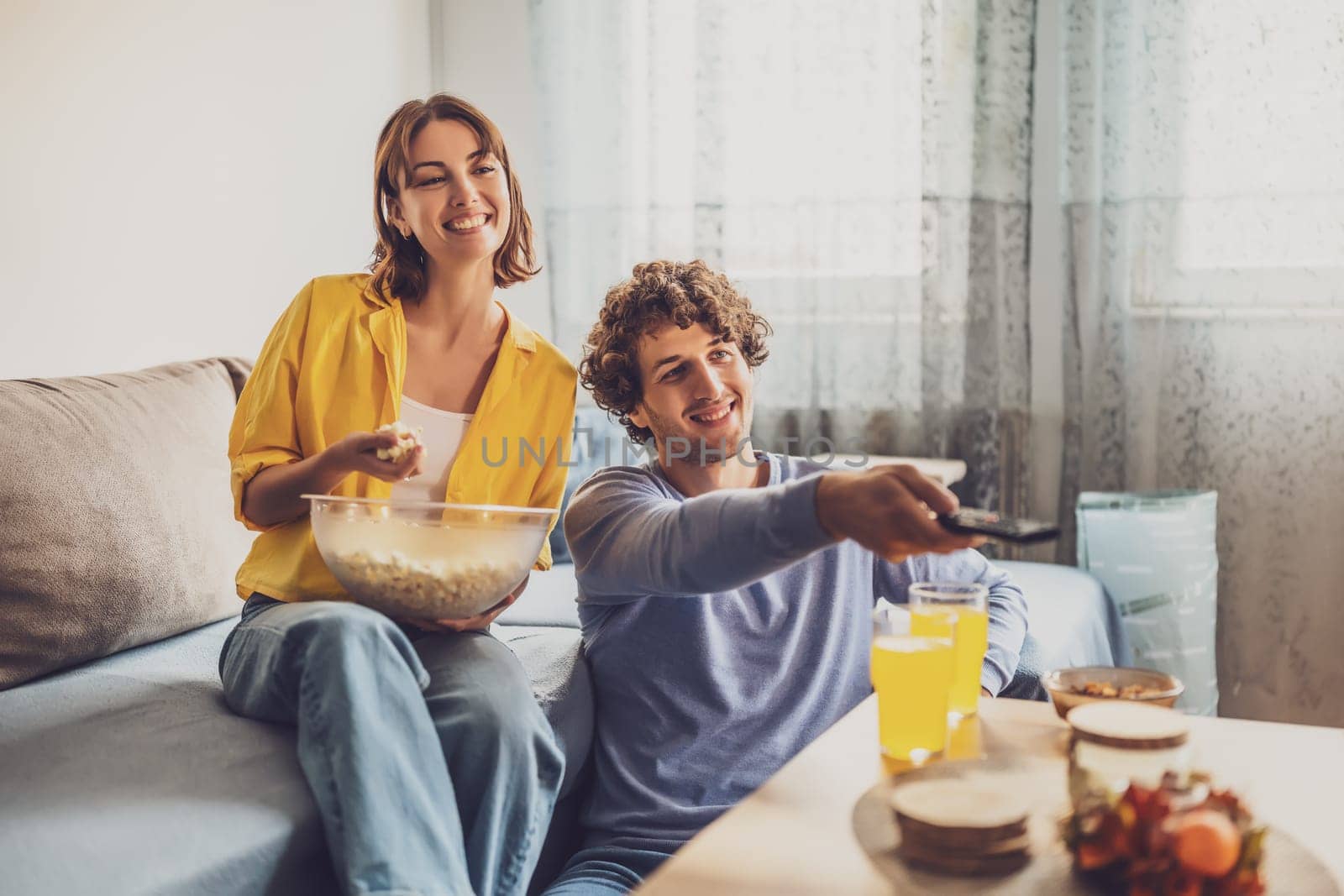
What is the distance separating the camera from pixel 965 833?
3.06 feet

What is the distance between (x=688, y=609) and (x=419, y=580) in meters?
0.33

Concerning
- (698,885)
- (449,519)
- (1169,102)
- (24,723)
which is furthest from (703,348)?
(1169,102)

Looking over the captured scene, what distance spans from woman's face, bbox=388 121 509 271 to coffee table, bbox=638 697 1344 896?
0.94 meters

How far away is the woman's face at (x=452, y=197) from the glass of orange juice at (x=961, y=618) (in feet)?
3.14

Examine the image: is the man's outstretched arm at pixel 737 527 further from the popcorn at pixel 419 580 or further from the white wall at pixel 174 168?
the white wall at pixel 174 168

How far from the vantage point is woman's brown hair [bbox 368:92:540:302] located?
192 cm

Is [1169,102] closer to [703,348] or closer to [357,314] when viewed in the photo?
[703,348]

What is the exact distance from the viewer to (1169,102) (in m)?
2.82

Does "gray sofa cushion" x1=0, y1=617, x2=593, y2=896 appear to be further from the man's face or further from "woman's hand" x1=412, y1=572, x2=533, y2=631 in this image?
the man's face

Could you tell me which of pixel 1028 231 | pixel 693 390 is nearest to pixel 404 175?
pixel 693 390

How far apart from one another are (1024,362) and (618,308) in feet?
5.16

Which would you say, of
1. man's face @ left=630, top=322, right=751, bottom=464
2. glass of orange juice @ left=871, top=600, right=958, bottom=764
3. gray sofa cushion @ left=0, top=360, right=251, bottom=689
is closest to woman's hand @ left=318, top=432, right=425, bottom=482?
man's face @ left=630, top=322, right=751, bottom=464

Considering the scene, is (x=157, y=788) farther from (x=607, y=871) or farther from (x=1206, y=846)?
(x=1206, y=846)

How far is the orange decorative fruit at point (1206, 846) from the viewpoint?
2.78 feet
